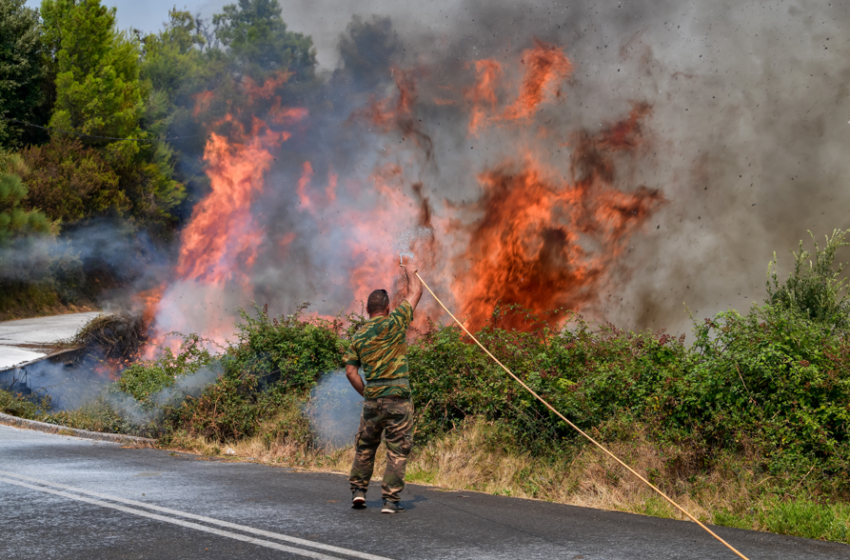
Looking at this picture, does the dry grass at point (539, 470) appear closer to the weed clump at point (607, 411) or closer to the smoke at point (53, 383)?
the weed clump at point (607, 411)

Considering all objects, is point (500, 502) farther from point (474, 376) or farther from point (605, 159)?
point (605, 159)

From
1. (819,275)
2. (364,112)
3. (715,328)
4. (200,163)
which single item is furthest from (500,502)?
(200,163)

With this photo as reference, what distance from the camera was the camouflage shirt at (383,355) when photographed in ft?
21.6

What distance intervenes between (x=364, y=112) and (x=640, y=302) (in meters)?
7.95

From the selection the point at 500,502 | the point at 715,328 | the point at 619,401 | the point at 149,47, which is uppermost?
the point at 149,47

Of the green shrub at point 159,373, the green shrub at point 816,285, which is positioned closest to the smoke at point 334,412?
the green shrub at point 159,373

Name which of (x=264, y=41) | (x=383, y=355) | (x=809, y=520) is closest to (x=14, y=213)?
(x=264, y=41)

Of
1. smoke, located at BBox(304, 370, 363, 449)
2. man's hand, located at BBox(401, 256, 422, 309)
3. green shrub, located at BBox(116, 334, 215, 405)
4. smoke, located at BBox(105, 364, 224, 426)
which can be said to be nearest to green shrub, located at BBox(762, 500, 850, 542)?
man's hand, located at BBox(401, 256, 422, 309)

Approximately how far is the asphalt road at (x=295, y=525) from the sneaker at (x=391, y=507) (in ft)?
0.34

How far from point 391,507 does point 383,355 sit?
1.31 m

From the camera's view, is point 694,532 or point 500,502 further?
point 500,502

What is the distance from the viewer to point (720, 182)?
17609 mm

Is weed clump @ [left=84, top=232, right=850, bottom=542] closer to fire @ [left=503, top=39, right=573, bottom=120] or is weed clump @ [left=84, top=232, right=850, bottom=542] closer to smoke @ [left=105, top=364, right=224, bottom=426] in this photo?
smoke @ [left=105, top=364, right=224, bottom=426]

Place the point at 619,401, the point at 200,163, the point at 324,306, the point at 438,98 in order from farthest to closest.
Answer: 1. the point at 200,163
2. the point at 324,306
3. the point at 438,98
4. the point at 619,401
